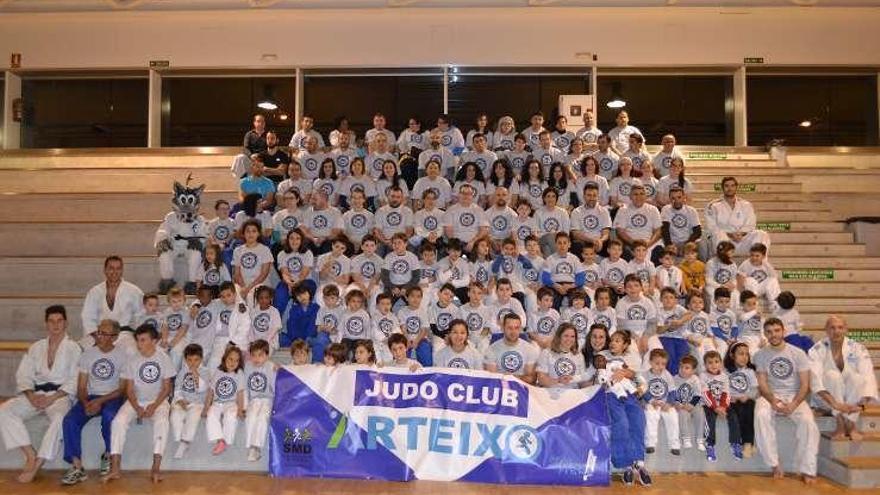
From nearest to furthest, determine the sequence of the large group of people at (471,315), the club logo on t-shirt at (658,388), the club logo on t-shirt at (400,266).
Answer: the large group of people at (471,315)
the club logo on t-shirt at (658,388)
the club logo on t-shirt at (400,266)

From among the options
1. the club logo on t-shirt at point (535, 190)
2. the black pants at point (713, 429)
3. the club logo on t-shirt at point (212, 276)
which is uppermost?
the club logo on t-shirt at point (535, 190)

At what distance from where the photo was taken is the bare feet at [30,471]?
24.1 ft

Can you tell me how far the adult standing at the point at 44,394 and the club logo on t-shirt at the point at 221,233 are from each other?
3025mm

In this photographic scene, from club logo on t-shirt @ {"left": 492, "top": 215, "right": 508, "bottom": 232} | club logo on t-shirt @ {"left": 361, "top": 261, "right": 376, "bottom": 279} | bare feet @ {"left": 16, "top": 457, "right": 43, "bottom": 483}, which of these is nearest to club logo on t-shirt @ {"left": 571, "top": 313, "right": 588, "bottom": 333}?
club logo on t-shirt @ {"left": 492, "top": 215, "right": 508, "bottom": 232}

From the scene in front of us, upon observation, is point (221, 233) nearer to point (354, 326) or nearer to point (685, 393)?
point (354, 326)

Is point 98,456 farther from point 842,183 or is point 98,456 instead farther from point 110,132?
point 842,183

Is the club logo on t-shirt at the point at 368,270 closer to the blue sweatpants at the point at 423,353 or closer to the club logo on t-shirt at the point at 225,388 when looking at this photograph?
the blue sweatpants at the point at 423,353

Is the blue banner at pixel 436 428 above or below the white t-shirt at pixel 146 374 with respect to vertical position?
below

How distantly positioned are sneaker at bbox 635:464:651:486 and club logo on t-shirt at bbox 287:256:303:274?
4972 millimetres

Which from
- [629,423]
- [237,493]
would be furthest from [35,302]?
[629,423]

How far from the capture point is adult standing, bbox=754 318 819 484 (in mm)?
7621

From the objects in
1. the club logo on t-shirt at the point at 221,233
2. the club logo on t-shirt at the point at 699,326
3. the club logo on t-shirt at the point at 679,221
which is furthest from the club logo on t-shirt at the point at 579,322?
the club logo on t-shirt at the point at 221,233

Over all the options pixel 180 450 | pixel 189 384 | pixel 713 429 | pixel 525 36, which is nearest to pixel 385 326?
pixel 189 384

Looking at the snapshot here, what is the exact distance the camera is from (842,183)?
50.2ft
